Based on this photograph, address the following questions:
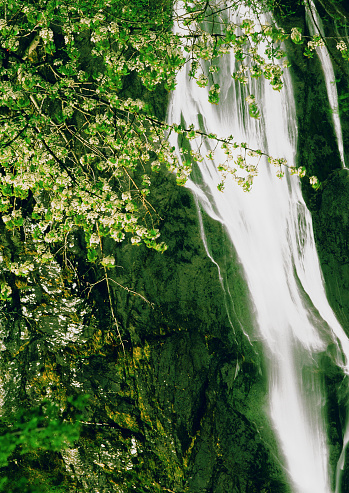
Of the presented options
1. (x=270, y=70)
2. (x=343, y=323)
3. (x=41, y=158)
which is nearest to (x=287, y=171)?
(x=270, y=70)

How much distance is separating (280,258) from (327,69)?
2.70m

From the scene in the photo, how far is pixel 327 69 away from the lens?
501 centimetres

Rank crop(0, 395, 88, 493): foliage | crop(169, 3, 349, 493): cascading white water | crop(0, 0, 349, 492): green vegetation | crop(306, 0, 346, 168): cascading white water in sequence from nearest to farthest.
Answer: crop(0, 0, 349, 492): green vegetation
crop(0, 395, 88, 493): foliage
crop(306, 0, 346, 168): cascading white water
crop(169, 3, 349, 493): cascading white water

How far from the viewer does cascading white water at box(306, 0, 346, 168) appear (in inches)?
196

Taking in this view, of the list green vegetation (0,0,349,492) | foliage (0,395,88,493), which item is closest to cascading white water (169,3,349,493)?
green vegetation (0,0,349,492)

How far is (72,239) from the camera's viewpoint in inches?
199

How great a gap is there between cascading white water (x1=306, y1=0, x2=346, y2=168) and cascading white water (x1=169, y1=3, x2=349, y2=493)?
52 cm

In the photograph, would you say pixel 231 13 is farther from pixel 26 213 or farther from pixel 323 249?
pixel 26 213

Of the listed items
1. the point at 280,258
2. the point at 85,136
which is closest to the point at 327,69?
the point at 280,258

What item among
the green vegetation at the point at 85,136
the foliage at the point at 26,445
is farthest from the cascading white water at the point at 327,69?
the foliage at the point at 26,445

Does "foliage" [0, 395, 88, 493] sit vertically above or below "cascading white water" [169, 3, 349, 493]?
below

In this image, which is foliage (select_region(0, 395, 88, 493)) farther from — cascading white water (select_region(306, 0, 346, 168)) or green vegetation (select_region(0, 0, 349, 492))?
cascading white water (select_region(306, 0, 346, 168))

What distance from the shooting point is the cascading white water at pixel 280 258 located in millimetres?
5113

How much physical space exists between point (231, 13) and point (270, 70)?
230 centimetres
